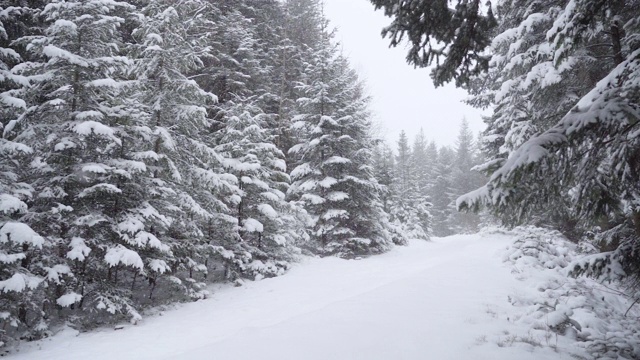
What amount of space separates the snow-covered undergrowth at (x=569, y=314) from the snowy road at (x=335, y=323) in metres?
0.39

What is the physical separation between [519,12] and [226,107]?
12.9 metres

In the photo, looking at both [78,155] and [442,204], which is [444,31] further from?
[442,204]

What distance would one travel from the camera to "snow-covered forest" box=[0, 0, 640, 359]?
166 inches

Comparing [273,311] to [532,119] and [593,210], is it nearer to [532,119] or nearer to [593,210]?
[593,210]

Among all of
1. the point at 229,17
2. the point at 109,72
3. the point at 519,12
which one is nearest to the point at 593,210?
the point at 519,12

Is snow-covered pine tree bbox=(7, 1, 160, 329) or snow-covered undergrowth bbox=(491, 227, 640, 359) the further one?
snow-covered pine tree bbox=(7, 1, 160, 329)

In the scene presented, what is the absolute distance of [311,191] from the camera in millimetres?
18234

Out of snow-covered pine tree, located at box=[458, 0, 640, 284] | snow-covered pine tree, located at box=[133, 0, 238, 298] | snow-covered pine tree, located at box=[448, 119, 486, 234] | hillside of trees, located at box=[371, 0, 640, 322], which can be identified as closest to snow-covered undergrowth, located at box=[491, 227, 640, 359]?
hillside of trees, located at box=[371, 0, 640, 322]

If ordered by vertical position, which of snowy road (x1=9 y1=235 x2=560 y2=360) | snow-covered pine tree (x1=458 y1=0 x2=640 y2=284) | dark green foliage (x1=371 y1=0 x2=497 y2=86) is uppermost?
dark green foliage (x1=371 y1=0 x2=497 y2=86)

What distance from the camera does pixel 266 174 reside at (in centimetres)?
1484

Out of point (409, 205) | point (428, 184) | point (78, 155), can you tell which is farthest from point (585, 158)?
point (428, 184)

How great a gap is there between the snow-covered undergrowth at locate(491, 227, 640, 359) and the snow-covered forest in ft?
0.18

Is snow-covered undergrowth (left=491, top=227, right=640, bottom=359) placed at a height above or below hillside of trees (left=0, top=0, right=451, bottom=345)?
below

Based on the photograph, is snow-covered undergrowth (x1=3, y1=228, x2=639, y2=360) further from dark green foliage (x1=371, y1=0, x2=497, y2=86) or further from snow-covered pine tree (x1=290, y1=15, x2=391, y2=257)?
snow-covered pine tree (x1=290, y1=15, x2=391, y2=257)
